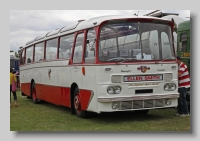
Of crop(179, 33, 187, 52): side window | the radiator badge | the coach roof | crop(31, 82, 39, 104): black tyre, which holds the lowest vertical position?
crop(31, 82, 39, 104): black tyre

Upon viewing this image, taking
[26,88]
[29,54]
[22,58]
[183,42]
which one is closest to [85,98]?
[183,42]

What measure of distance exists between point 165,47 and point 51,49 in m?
4.94

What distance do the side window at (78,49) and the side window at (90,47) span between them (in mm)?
458

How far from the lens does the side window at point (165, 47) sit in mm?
10445

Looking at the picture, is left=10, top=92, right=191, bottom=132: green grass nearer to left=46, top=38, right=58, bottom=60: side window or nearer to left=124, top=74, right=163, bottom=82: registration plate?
left=124, top=74, right=163, bottom=82: registration plate

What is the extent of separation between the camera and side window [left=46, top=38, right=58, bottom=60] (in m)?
13.5

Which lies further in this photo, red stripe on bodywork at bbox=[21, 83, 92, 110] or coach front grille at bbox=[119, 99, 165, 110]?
red stripe on bodywork at bbox=[21, 83, 92, 110]

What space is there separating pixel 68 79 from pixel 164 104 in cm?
322

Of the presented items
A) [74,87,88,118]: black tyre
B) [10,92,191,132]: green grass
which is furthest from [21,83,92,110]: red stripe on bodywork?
[10,92,191,132]: green grass

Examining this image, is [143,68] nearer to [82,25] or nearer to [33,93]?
[82,25]

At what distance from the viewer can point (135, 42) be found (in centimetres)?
1016

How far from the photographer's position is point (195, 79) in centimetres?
913

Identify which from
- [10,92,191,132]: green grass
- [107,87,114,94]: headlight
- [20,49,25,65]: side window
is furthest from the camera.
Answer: [20,49,25,65]: side window

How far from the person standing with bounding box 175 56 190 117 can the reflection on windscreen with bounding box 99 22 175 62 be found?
66cm
